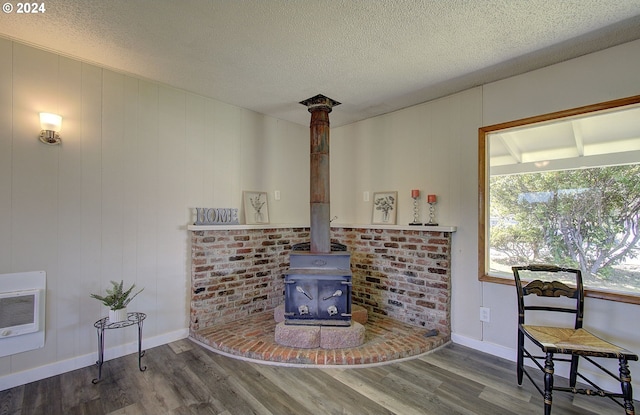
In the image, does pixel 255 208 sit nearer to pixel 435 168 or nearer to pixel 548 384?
pixel 435 168

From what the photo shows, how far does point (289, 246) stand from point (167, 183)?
165 cm

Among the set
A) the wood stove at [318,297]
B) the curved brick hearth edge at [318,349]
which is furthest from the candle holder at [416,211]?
the curved brick hearth edge at [318,349]

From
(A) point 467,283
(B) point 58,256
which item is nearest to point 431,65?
(A) point 467,283

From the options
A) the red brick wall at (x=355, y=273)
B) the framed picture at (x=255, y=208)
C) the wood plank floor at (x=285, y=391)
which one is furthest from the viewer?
the framed picture at (x=255, y=208)

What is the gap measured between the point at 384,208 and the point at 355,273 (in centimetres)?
95

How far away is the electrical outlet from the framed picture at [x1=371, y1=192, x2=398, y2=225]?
125 centimetres

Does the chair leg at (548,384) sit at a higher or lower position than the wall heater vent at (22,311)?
lower

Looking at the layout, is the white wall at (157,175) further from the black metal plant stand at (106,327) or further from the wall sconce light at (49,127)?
the black metal plant stand at (106,327)

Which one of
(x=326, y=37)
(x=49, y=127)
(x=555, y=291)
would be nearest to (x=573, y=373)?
(x=555, y=291)

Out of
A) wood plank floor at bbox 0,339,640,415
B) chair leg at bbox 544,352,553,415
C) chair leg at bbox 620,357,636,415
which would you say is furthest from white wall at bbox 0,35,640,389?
chair leg at bbox 544,352,553,415

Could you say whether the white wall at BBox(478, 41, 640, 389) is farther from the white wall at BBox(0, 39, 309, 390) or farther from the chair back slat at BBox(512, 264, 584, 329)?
the white wall at BBox(0, 39, 309, 390)

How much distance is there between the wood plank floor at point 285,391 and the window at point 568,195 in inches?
34.9

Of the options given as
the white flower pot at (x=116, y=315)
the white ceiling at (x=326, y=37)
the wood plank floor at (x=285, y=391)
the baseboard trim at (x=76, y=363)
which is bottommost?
the wood plank floor at (x=285, y=391)

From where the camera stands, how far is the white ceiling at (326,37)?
1.78 m
